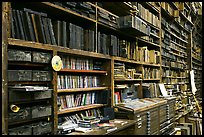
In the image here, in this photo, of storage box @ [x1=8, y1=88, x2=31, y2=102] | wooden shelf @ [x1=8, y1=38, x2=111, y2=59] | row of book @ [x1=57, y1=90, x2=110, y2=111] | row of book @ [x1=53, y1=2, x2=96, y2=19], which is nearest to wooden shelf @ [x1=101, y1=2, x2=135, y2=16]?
row of book @ [x1=53, y1=2, x2=96, y2=19]

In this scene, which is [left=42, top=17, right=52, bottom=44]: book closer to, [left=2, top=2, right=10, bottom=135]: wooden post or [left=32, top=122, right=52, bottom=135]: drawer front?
[left=2, top=2, right=10, bottom=135]: wooden post

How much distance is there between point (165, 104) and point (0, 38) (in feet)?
10.1

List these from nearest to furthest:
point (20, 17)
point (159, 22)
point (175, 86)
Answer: point (20, 17) < point (159, 22) < point (175, 86)

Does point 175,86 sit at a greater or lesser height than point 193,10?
lesser

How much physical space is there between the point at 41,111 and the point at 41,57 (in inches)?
17.7

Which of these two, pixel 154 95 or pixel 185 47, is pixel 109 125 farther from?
pixel 185 47

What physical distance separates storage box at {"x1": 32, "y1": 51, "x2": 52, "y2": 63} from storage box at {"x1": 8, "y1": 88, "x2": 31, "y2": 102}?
28 cm

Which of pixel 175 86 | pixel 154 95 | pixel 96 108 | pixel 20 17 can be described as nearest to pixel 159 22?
pixel 154 95

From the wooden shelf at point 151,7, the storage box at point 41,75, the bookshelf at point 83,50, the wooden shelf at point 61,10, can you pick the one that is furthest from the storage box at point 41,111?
the wooden shelf at point 151,7

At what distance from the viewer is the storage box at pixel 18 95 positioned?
5.86 feet

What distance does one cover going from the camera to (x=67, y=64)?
263cm

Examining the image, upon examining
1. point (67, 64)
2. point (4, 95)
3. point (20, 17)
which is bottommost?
point (4, 95)

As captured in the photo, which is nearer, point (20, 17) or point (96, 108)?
point (20, 17)

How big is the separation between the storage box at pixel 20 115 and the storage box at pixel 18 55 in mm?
383
